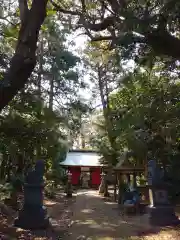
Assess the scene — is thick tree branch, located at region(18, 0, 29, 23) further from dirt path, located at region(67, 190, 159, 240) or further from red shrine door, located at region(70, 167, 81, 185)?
red shrine door, located at region(70, 167, 81, 185)

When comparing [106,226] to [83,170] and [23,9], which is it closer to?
[23,9]

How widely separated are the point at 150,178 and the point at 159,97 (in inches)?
103

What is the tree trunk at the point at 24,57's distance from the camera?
485cm

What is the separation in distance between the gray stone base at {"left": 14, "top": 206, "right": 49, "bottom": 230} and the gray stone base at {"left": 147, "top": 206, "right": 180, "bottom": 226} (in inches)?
105

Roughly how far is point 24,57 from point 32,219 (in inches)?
156

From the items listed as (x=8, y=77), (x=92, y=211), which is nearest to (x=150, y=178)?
(x=92, y=211)

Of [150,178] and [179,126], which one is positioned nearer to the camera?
[150,178]

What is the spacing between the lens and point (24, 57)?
16.3 ft

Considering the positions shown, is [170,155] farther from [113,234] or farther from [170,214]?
[113,234]

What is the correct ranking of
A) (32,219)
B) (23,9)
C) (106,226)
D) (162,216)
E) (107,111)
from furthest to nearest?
1. (107,111)
2. (162,216)
3. (106,226)
4. (32,219)
5. (23,9)

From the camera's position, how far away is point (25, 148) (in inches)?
307

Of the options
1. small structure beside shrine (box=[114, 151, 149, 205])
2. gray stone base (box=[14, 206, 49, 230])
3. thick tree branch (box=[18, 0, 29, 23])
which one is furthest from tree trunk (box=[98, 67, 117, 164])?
thick tree branch (box=[18, 0, 29, 23])

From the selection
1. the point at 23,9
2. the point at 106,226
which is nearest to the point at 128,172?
the point at 106,226

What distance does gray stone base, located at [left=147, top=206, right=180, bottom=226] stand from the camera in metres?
7.66
